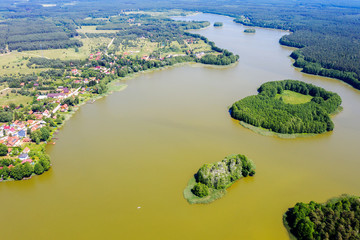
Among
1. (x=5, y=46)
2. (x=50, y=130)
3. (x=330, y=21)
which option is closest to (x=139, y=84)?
(x=50, y=130)

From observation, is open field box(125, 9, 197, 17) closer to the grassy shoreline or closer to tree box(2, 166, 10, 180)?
the grassy shoreline

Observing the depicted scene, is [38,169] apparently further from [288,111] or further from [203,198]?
[288,111]

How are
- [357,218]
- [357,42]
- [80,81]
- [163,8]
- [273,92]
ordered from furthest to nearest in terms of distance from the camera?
[163,8], [357,42], [80,81], [273,92], [357,218]

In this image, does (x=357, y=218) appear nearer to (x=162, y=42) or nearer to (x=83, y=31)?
(x=162, y=42)

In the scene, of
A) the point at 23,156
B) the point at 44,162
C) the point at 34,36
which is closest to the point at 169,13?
the point at 34,36

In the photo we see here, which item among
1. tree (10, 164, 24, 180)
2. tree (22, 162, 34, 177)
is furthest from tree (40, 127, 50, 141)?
tree (10, 164, 24, 180)
